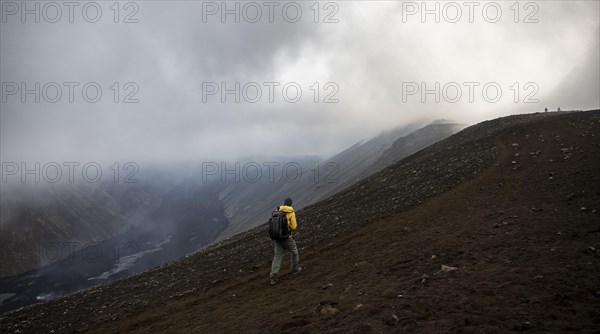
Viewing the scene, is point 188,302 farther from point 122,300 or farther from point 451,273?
point 451,273

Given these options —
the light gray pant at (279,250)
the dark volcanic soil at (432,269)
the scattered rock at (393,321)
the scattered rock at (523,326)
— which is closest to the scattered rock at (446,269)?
the dark volcanic soil at (432,269)

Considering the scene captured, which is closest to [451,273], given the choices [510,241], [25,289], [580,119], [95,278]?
[510,241]

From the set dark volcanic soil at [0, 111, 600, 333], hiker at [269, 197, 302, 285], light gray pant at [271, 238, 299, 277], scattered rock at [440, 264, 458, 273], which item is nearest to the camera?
dark volcanic soil at [0, 111, 600, 333]

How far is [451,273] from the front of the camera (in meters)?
10.8

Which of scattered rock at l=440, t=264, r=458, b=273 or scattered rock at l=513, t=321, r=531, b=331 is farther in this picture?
scattered rock at l=440, t=264, r=458, b=273

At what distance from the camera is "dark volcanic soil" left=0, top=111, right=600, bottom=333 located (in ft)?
28.3

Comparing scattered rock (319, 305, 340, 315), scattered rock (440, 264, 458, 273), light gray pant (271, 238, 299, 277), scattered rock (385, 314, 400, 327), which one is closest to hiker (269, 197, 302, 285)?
light gray pant (271, 238, 299, 277)

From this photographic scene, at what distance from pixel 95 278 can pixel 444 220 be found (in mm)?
141605

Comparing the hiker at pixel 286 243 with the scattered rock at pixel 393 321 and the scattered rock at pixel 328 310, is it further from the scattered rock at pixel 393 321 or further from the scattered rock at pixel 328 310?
the scattered rock at pixel 393 321

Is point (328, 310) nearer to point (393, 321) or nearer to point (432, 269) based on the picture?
point (393, 321)

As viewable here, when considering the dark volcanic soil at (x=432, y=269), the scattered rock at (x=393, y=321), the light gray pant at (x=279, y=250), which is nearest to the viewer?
the scattered rock at (x=393, y=321)

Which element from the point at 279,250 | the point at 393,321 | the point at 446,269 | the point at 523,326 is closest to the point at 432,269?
the point at 446,269

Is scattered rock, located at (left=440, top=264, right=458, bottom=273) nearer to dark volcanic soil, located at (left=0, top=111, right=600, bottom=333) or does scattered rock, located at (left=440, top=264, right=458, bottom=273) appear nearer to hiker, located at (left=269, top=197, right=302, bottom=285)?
dark volcanic soil, located at (left=0, top=111, right=600, bottom=333)

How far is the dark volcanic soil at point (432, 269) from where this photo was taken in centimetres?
864
